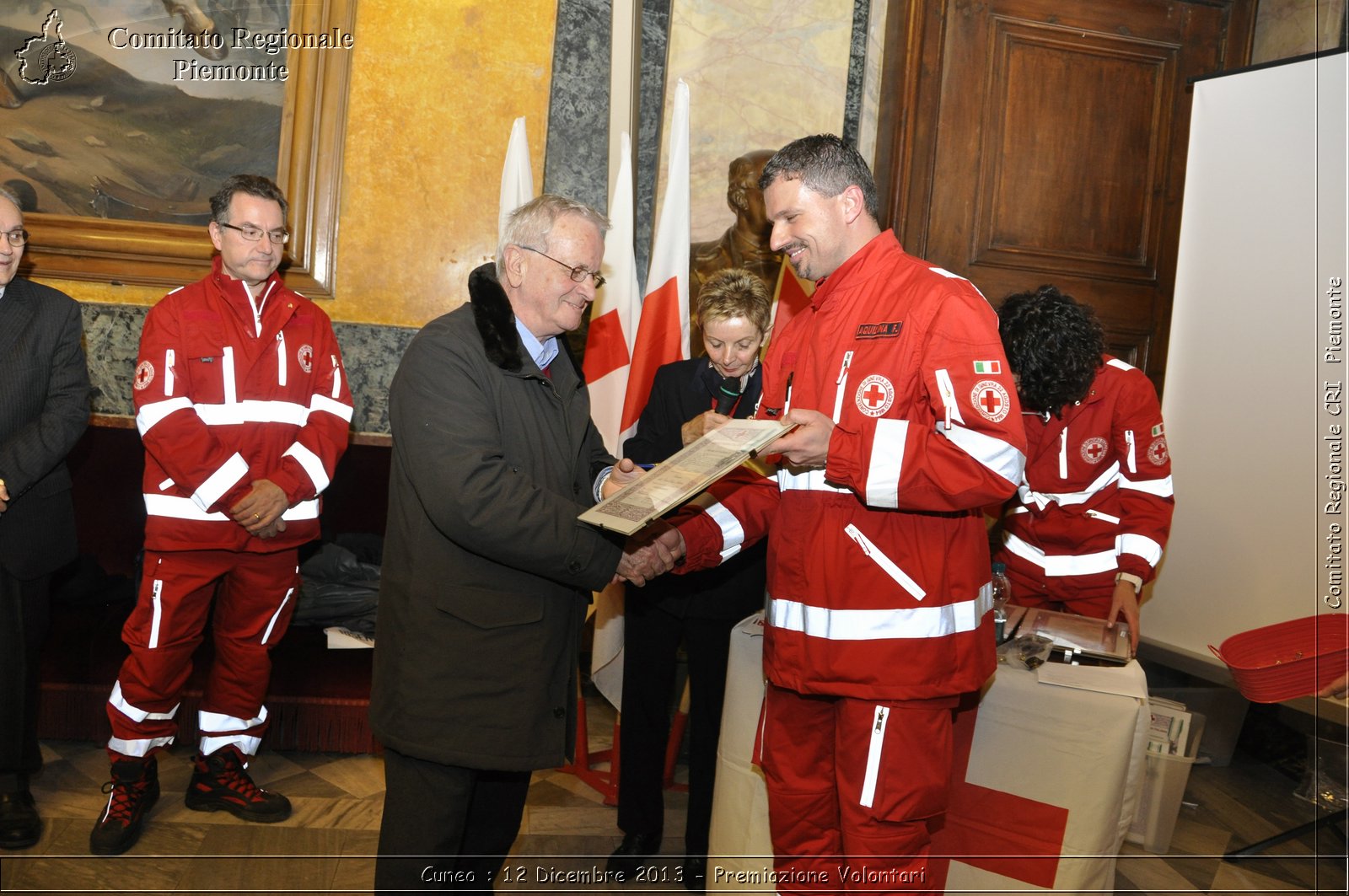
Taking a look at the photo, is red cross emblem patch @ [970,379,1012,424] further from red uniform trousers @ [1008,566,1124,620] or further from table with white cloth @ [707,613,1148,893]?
red uniform trousers @ [1008,566,1124,620]

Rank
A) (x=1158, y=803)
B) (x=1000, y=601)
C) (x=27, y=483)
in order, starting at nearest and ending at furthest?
(x=1000, y=601) → (x=27, y=483) → (x=1158, y=803)

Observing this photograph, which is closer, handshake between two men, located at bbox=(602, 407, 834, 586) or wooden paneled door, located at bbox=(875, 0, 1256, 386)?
handshake between two men, located at bbox=(602, 407, 834, 586)

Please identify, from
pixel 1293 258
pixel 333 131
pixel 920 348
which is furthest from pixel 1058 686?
pixel 333 131

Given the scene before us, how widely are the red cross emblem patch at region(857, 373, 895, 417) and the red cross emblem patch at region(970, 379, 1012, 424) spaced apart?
0.54ft

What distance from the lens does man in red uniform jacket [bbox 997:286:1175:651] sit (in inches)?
113

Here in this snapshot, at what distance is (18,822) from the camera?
9.82 feet

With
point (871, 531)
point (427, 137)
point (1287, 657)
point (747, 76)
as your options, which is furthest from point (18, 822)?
point (747, 76)

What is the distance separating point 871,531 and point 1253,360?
2597 millimetres

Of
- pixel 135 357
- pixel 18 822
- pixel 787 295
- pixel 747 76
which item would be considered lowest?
pixel 18 822

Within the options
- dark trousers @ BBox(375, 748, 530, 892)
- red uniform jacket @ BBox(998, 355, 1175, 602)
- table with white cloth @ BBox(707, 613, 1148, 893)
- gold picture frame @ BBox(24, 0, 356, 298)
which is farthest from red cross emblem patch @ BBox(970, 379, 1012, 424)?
gold picture frame @ BBox(24, 0, 356, 298)

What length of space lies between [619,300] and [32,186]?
260cm

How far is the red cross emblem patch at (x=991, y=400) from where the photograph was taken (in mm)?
1860

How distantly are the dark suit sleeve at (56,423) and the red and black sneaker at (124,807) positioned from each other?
93 cm

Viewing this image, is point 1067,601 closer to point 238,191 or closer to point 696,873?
point 696,873
